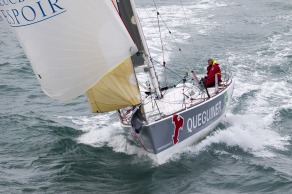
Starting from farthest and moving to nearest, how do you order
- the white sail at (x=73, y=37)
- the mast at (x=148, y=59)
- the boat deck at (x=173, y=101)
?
the mast at (x=148, y=59), the boat deck at (x=173, y=101), the white sail at (x=73, y=37)

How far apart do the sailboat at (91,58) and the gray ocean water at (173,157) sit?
0.91m

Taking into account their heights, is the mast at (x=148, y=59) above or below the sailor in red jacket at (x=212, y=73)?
above

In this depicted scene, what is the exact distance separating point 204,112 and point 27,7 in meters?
4.91

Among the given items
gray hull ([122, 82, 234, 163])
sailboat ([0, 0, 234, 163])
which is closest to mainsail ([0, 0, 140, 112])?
sailboat ([0, 0, 234, 163])

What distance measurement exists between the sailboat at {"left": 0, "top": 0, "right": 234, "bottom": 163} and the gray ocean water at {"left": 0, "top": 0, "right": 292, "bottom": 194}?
2.98ft

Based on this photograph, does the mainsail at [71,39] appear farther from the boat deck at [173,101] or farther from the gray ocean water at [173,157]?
the gray ocean water at [173,157]

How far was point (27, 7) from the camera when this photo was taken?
362 inches

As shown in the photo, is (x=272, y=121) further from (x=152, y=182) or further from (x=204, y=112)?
(x=152, y=182)

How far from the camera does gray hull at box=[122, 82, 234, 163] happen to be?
10.9m

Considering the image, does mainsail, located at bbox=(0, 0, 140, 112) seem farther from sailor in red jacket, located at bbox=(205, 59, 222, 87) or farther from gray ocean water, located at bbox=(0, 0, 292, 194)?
sailor in red jacket, located at bbox=(205, 59, 222, 87)

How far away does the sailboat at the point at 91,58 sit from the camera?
30.2ft

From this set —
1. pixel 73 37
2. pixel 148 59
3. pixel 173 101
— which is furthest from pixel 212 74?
pixel 73 37

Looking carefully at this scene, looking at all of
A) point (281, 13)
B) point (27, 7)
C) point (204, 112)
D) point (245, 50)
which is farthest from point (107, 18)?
point (281, 13)

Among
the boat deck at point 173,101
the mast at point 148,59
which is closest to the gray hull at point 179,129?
the boat deck at point 173,101
